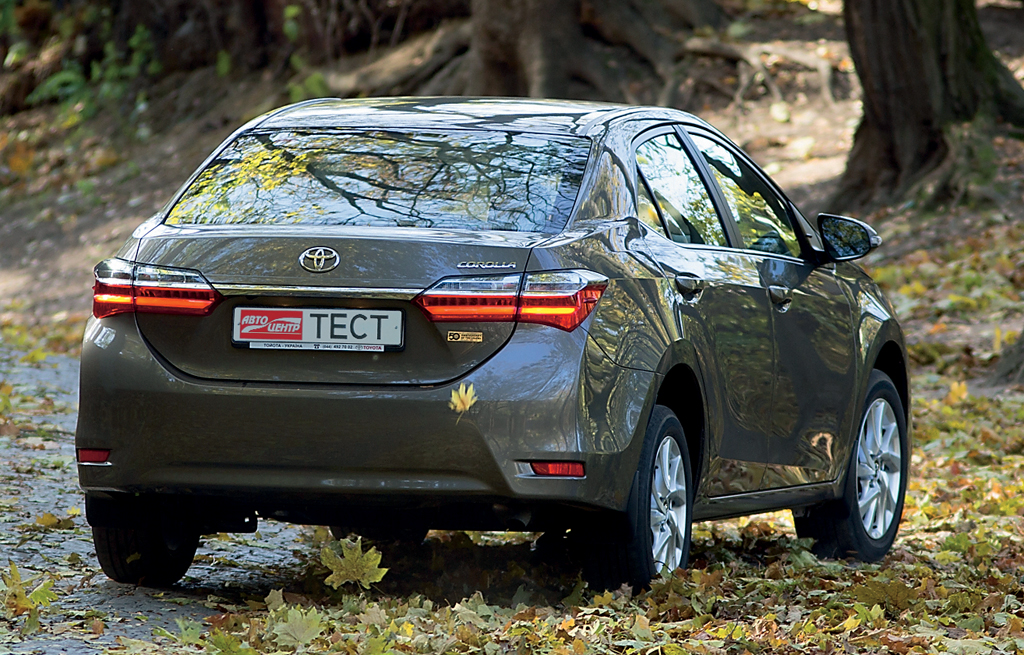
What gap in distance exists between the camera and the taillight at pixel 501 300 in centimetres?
421

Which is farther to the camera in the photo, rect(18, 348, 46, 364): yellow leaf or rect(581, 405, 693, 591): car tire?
rect(18, 348, 46, 364): yellow leaf

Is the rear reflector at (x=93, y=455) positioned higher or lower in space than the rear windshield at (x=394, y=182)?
lower

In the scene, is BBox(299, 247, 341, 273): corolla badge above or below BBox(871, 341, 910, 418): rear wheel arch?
above

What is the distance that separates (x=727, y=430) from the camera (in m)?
5.27

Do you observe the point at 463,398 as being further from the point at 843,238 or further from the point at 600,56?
the point at 600,56

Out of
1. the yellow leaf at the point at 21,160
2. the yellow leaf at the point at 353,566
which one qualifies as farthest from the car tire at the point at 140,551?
the yellow leaf at the point at 21,160

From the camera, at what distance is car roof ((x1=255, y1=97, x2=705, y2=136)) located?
5.05m

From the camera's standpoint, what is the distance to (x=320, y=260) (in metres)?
4.30

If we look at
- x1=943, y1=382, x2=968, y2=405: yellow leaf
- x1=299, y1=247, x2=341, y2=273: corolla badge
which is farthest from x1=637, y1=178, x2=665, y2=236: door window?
x1=943, y1=382, x2=968, y2=405: yellow leaf

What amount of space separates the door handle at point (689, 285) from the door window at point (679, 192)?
174 mm

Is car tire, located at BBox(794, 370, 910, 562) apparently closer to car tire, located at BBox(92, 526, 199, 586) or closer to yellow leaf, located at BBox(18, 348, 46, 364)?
car tire, located at BBox(92, 526, 199, 586)

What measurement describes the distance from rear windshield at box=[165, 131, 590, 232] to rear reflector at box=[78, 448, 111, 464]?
75 cm

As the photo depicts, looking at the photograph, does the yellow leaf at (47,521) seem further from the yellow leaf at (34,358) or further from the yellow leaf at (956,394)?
the yellow leaf at (956,394)

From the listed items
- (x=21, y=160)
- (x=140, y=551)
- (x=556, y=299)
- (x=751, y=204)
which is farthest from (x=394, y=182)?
(x=21, y=160)
